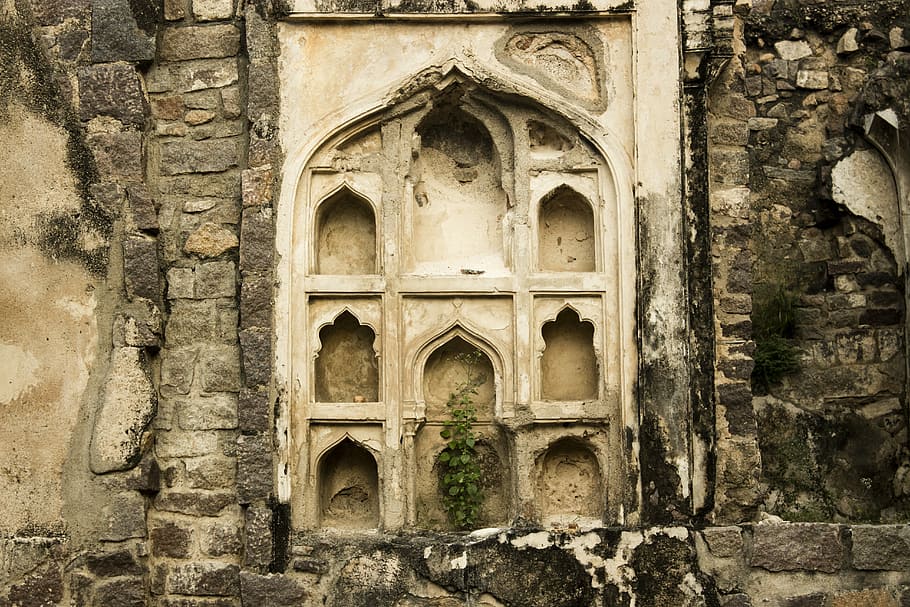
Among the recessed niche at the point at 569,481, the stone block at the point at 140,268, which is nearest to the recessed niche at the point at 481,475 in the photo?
the recessed niche at the point at 569,481

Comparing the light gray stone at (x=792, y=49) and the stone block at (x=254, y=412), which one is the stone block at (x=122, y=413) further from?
the light gray stone at (x=792, y=49)

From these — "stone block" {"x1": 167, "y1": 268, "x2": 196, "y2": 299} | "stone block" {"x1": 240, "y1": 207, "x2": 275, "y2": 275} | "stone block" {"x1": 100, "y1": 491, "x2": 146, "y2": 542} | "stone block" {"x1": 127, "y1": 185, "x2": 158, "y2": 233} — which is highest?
"stone block" {"x1": 127, "y1": 185, "x2": 158, "y2": 233}

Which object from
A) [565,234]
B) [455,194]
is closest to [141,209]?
[455,194]

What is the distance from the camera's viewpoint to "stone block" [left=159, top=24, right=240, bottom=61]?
5.01 metres

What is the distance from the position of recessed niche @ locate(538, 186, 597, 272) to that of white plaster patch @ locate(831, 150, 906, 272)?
1.84 meters

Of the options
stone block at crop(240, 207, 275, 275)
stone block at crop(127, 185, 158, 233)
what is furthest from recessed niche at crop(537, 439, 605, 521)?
stone block at crop(127, 185, 158, 233)

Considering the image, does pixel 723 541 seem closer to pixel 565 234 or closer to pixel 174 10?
pixel 565 234

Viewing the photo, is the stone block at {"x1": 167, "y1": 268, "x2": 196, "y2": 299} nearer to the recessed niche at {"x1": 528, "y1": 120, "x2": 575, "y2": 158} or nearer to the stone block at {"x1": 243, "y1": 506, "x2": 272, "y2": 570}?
the stone block at {"x1": 243, "y1": 506, "x2": 272, "y2": 570}

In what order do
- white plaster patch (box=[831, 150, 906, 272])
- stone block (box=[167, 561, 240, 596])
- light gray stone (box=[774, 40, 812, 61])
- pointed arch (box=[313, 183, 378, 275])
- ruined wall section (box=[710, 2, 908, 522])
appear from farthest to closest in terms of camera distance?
light gray stone (box=[774, 40, 812, 61])
white plaster patch (box=[831, 150, 906, 272])
ruined wall section (box=[710, 2, 908, 522])
pointed arch (box=[313, 183, 378, 275])
stone block (box=[167, 561, 240, 596])

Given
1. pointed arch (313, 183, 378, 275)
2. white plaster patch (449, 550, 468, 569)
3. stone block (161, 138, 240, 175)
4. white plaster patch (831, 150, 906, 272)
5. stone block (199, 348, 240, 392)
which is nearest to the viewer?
white plaster patch (449, 550, 468, 569)

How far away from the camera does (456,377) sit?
5039 mm

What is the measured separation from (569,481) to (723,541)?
75cm

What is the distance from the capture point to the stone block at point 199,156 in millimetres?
4949

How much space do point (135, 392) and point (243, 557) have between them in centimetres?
90
